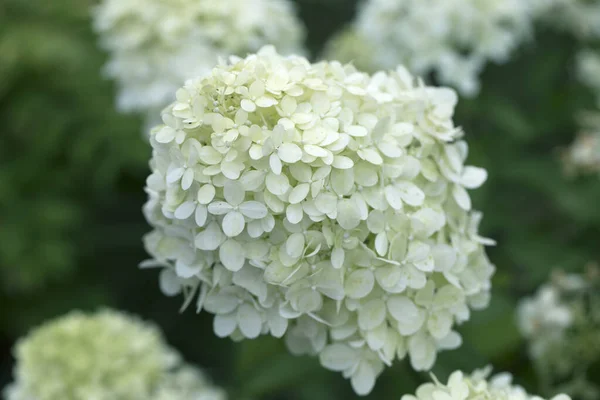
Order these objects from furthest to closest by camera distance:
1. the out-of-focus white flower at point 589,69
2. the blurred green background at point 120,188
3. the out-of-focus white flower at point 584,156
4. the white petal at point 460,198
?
1. the out-of-focus white flower at point 589,69
2. the blurred green background at point 120,188
3. the out-of-focus white flower at point 584,156
4. the white petal at point 460,198

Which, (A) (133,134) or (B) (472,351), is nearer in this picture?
(B) (472,351)

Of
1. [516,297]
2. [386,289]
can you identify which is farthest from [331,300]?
[516,297]

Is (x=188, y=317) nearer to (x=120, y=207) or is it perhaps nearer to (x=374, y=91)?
(x=120, y=207)

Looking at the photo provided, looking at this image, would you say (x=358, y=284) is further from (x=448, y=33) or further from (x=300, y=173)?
(x=448, y=33)

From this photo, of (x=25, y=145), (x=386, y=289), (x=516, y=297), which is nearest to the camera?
(x=386, y=289)

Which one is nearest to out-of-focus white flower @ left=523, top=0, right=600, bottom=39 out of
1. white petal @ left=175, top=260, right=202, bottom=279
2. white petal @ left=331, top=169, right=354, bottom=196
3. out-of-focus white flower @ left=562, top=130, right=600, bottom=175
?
out-of-focus white flower @ left=562, top=130, right=600, bottom=175

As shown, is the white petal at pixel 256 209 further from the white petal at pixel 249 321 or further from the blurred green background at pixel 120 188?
the blurred green background at pixel 120 188

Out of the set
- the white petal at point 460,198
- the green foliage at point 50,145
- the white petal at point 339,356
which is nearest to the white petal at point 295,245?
the white petal at point 339,356
